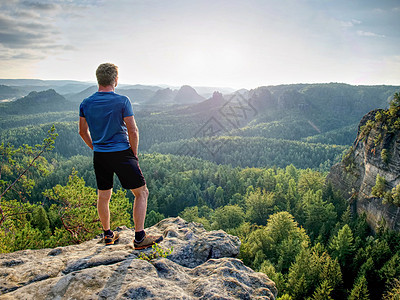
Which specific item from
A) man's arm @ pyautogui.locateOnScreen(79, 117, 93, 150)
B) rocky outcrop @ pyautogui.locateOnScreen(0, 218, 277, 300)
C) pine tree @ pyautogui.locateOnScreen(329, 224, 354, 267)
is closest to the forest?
pine tree @ pyautogui.locateOnScreen(329, 224, 354, 267)

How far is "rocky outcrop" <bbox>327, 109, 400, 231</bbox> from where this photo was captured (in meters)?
29.0

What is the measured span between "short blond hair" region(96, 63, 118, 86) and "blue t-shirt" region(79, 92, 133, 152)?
1.02ft

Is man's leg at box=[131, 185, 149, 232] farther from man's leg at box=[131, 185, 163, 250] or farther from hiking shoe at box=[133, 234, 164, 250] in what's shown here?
hiking shoe at box=[133, 234, 164, 250]

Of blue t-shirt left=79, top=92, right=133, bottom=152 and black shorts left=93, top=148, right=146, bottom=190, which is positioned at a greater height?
blue t-shirt left=79, top=92, right=133, bottom=152

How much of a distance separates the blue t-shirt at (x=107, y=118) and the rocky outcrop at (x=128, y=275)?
2.90m

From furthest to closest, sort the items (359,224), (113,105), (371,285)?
1. (359,224)
2. (371,285)
3. (113,105)

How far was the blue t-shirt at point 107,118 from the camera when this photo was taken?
5.96 meters

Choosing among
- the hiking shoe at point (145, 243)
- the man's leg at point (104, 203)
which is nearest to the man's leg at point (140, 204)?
the hiking shoe at point (145, 243)

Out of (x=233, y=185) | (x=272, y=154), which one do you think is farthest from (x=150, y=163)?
(x=272, y=154)

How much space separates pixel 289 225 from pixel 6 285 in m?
34.4

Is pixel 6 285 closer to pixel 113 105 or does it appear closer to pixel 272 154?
pixel 113 105

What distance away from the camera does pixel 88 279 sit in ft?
17.1

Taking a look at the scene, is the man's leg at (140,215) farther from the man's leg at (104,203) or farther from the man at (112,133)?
the man's leg at (104,203)

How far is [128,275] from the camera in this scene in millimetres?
5516
